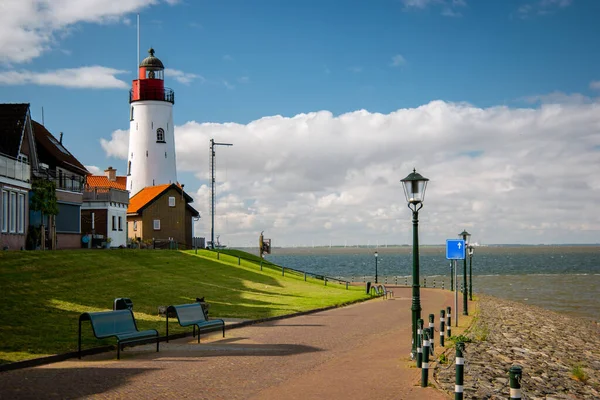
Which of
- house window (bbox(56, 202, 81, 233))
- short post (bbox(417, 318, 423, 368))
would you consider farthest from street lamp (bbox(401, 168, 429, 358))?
house window (bbox(56, 202, 81, 233))

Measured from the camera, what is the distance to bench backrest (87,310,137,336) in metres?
15.9

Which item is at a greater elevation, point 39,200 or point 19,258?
point 39,200

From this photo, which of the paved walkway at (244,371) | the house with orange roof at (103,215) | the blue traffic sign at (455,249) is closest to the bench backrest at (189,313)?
the paved walkway at (244,371)

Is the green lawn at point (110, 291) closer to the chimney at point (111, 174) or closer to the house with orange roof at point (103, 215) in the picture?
the house with orange roof at point (103, 215)

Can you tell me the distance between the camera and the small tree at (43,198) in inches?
1537

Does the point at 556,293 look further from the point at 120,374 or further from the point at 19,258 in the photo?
the point at 120,374

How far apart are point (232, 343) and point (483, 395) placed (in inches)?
315

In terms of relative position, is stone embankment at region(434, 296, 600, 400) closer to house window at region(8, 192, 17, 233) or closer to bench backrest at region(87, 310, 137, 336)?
bench backrest at region(87, 310, 137, 336)

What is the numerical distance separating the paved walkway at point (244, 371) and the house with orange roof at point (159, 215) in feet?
131

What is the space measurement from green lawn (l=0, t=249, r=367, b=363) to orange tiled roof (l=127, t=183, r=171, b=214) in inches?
384

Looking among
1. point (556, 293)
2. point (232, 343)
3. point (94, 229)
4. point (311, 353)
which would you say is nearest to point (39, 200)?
point (94, 229)

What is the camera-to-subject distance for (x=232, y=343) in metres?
19.1

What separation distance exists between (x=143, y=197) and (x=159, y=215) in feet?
7.37

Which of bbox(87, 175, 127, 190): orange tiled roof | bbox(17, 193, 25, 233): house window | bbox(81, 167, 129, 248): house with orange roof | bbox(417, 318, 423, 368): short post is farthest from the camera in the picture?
bbox(87, 175, 127, 190): orange tiled roof
